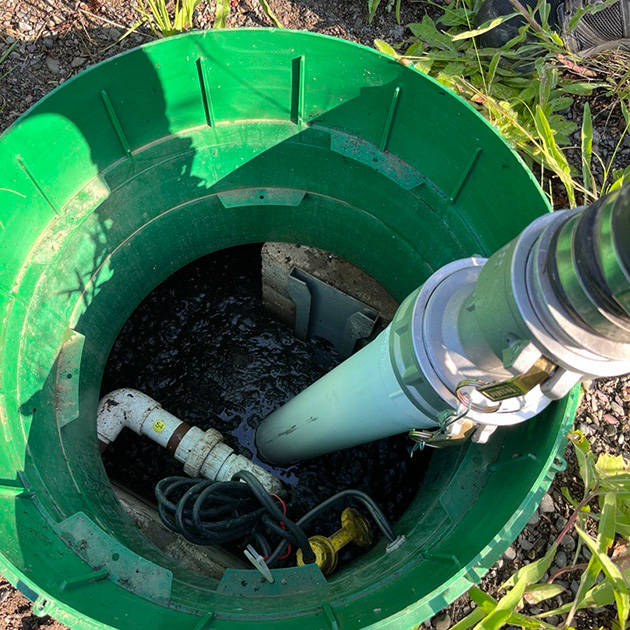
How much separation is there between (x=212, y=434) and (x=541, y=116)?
1544 mm

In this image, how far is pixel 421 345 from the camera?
99 centimetres

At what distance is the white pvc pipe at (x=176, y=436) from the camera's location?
1836mm

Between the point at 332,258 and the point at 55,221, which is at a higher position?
the point at 55,221

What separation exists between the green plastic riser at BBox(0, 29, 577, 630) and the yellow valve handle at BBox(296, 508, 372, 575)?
0.43ft

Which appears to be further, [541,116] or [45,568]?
[541,116]

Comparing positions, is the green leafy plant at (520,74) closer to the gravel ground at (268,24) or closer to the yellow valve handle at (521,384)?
the gravel ground at (268,24)

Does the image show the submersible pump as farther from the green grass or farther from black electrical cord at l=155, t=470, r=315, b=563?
the green grass

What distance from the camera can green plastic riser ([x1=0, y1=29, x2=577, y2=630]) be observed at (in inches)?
49.5

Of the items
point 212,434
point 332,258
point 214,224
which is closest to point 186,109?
point 214,224

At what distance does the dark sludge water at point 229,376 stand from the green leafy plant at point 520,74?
109 centimetres

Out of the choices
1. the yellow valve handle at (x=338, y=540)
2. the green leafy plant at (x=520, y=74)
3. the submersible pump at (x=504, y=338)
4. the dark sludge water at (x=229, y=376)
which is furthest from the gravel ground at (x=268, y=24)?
the submersible pump at (x=504, y=338)

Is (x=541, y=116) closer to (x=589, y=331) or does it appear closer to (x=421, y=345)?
(x=421, y=345)

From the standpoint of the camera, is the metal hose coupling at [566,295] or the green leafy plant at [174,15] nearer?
the metal hose coupling at [566,295]

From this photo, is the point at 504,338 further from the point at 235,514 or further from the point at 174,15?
the point at 174,15
